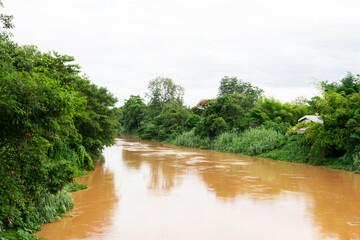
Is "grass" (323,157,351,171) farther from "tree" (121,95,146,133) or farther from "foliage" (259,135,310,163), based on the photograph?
"tree" (121,95,146,133)

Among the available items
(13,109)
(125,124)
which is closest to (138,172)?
(13,109)

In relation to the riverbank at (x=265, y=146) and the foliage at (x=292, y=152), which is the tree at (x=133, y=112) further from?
the foliage at (x=292, y=152)

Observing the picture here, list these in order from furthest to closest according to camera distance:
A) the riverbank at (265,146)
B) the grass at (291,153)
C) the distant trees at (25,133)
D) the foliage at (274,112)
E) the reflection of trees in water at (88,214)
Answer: the foliage at (274,112) → the grass at (291,153) → the riverbank at (265,146) → the reflection of trees in water at (88,214) → the distant trees at (25,133)

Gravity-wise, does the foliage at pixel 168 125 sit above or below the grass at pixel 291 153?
above

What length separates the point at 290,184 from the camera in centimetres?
1625

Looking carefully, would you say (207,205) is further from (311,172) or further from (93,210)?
(311,172)

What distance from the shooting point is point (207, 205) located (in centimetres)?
1175

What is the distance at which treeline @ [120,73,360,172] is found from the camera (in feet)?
70.0

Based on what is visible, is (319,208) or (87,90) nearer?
(319,208)

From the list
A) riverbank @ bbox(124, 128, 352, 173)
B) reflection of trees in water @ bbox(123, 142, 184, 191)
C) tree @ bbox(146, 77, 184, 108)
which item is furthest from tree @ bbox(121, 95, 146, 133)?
reflection of trees in water @ bbox(123, 142, 184, 191)

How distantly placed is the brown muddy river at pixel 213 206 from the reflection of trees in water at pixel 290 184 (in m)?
0.03

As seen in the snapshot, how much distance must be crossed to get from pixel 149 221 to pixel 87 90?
1324 centimetres

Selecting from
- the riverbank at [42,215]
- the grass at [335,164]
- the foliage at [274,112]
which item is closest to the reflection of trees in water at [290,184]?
the grass at [335,164]

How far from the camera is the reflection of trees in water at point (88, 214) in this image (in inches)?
334
